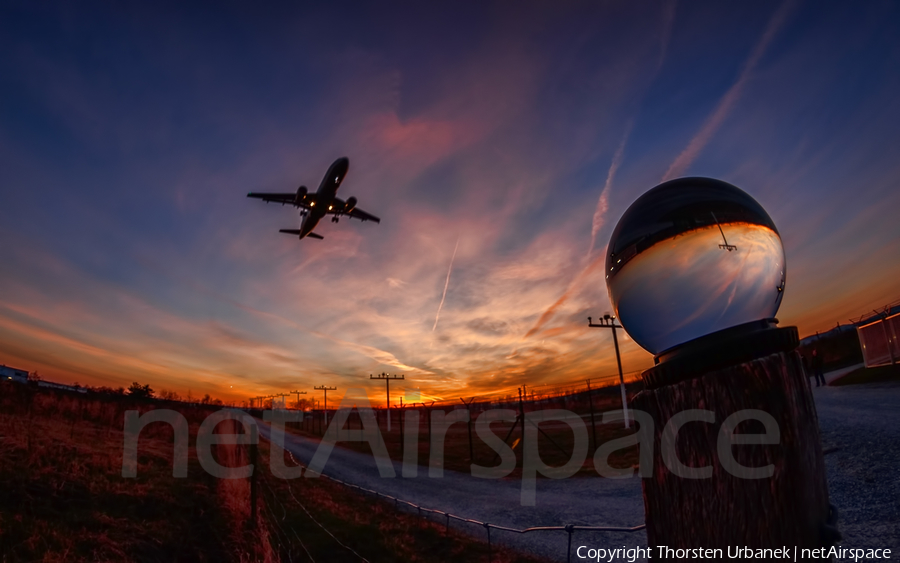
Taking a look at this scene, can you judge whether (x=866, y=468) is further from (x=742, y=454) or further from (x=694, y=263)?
(x=742, y=454)

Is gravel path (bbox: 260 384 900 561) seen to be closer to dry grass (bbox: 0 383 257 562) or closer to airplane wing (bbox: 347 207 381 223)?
dry grass (bbox: 0 383 257 562)

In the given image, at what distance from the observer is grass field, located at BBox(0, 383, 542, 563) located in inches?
301

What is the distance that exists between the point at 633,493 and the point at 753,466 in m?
15.3

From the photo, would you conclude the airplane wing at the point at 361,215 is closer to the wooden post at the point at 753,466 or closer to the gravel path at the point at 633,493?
the gravel path at the point at 633,493

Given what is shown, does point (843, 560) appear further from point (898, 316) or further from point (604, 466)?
point (898, 316)

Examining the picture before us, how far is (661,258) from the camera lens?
1.31 meters

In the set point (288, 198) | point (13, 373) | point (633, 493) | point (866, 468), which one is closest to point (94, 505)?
point (633, 493)

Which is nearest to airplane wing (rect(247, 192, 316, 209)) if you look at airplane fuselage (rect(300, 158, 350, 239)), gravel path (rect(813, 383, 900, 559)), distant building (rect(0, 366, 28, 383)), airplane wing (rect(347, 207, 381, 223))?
airplane fuselage (rect(300, 158, 350, 239))

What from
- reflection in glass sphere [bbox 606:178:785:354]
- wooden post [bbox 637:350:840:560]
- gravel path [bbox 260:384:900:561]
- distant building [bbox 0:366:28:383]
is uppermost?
distant building [bbox 0:366:28:383]

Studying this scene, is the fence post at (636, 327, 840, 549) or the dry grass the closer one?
the fence post at (636, 327, 840, 549)

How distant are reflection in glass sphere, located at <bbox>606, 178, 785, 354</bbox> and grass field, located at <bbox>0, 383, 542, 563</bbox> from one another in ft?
28.8

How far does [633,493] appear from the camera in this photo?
13.7m

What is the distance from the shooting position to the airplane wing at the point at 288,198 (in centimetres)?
2923

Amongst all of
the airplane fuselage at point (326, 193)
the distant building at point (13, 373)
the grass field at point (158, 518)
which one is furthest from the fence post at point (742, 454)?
the distant building at point (13, 373)
